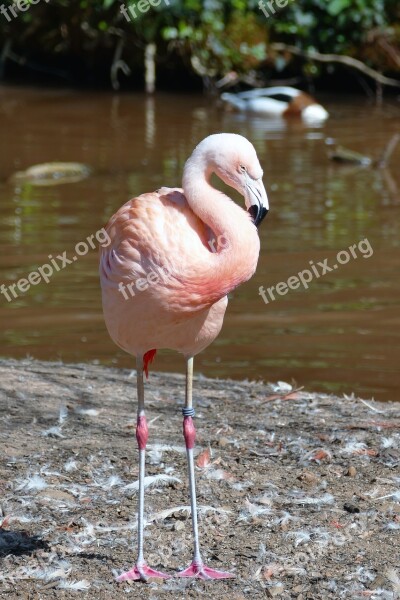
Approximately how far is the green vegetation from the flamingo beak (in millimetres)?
14413

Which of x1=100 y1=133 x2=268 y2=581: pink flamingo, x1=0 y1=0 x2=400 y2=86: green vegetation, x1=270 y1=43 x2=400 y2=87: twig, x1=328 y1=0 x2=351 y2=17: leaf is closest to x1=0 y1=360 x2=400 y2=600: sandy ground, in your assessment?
x1=100 y1=133 x2=268 y2=581: pink flamingo

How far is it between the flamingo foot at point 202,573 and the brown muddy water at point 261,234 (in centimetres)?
279

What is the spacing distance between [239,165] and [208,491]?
4.92 feet

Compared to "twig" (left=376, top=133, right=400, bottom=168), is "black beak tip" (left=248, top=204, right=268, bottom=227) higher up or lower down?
higher up

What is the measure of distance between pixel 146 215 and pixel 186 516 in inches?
50.6

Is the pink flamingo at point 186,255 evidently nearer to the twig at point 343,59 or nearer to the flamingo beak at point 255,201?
the flamingo beak at point 255,201

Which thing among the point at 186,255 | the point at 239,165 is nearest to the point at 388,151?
the point at 239,165

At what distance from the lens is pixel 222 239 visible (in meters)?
3.81

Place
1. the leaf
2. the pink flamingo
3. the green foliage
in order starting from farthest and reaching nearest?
1. the green foliage
2. the leaf
3. the pink flamingo

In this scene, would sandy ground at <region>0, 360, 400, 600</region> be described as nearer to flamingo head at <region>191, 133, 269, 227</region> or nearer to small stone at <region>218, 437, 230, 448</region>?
small stone at <region>218, 437, 230, 448</region>

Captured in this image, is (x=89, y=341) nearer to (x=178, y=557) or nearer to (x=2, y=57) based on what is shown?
(x=178, y=557)

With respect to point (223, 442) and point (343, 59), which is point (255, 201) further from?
point (343, 59)

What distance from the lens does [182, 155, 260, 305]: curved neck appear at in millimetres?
3771

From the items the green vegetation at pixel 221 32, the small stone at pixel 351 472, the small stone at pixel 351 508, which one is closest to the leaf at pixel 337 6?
the green vegetation at pixel 221 32
